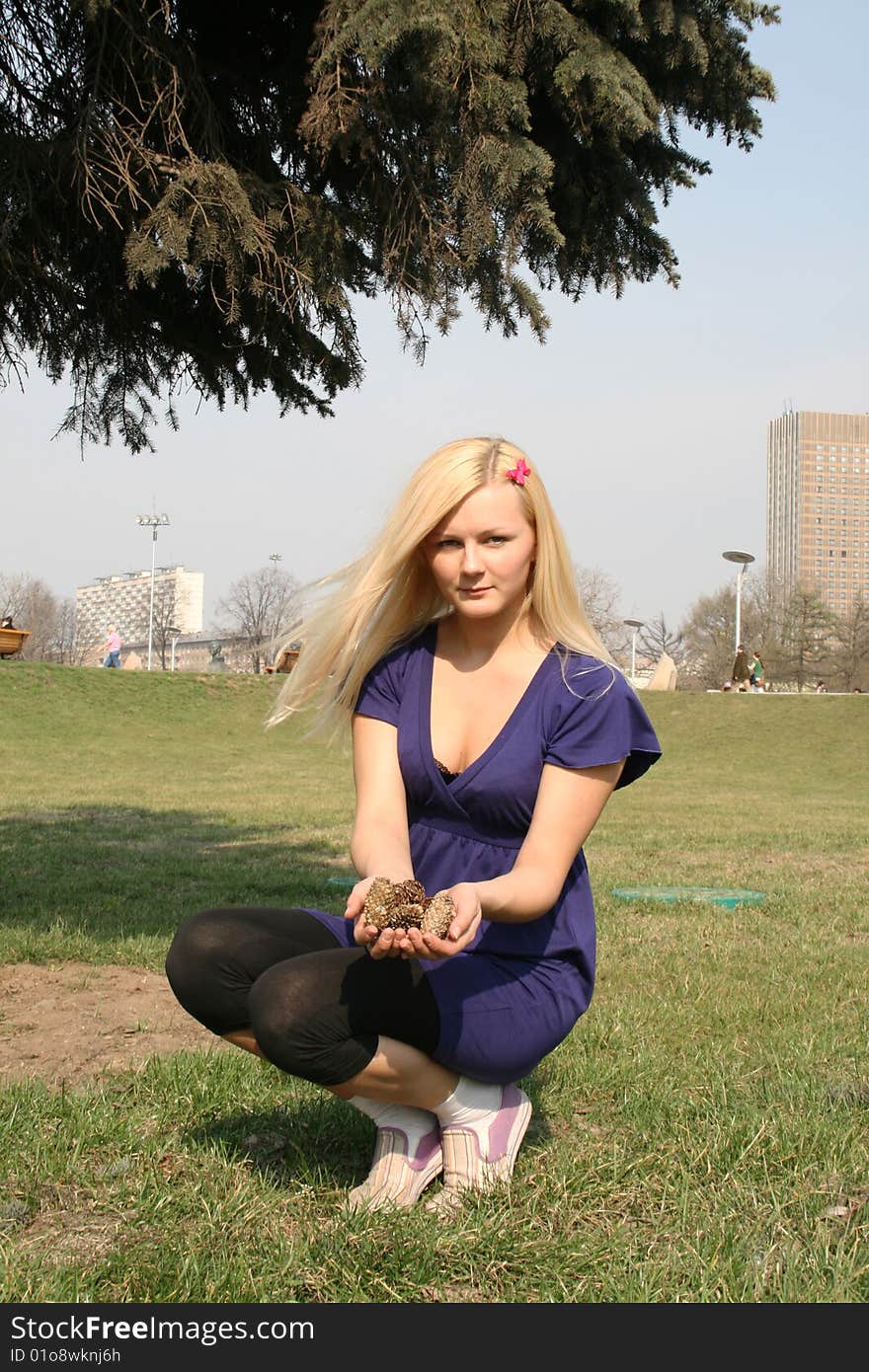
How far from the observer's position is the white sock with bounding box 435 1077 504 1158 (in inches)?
111

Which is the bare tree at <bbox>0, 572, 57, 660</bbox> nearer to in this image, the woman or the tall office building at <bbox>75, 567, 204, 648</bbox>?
the tall office building at <bbox>75, 567, 204, 648</bbox>

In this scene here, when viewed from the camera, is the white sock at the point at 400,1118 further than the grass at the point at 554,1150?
Yes

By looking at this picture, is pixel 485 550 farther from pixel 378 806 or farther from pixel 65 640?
pixel 65 640

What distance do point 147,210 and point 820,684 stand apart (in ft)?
174

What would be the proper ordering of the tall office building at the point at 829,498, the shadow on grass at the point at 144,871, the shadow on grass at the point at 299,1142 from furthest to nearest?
the tall office building at the point at 829,498
the shadow on grass at the point at 144,871
the shadow on grass at the point at 299,1142

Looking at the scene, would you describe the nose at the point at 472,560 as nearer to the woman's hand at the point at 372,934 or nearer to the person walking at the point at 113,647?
the woman's hand at the point at 372,934

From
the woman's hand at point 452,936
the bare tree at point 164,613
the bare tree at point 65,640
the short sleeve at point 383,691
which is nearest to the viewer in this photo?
the woman's hand at point 452,936

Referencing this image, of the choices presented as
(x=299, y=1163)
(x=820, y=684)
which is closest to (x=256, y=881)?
(x=299, y=1163)

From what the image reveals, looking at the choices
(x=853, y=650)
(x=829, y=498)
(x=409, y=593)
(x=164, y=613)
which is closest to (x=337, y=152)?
(x=409, y=593)

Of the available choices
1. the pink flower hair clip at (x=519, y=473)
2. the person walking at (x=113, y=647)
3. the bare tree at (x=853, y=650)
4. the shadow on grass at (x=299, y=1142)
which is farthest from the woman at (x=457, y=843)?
the bare tree at (x=853, y=650)

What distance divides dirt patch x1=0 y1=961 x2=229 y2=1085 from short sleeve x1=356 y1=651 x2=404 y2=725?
1619 millimetres

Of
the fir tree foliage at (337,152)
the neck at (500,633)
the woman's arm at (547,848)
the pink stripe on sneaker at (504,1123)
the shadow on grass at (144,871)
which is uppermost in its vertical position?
the fir tree foliage at (337,152)

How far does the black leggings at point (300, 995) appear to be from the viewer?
260 centimetres
